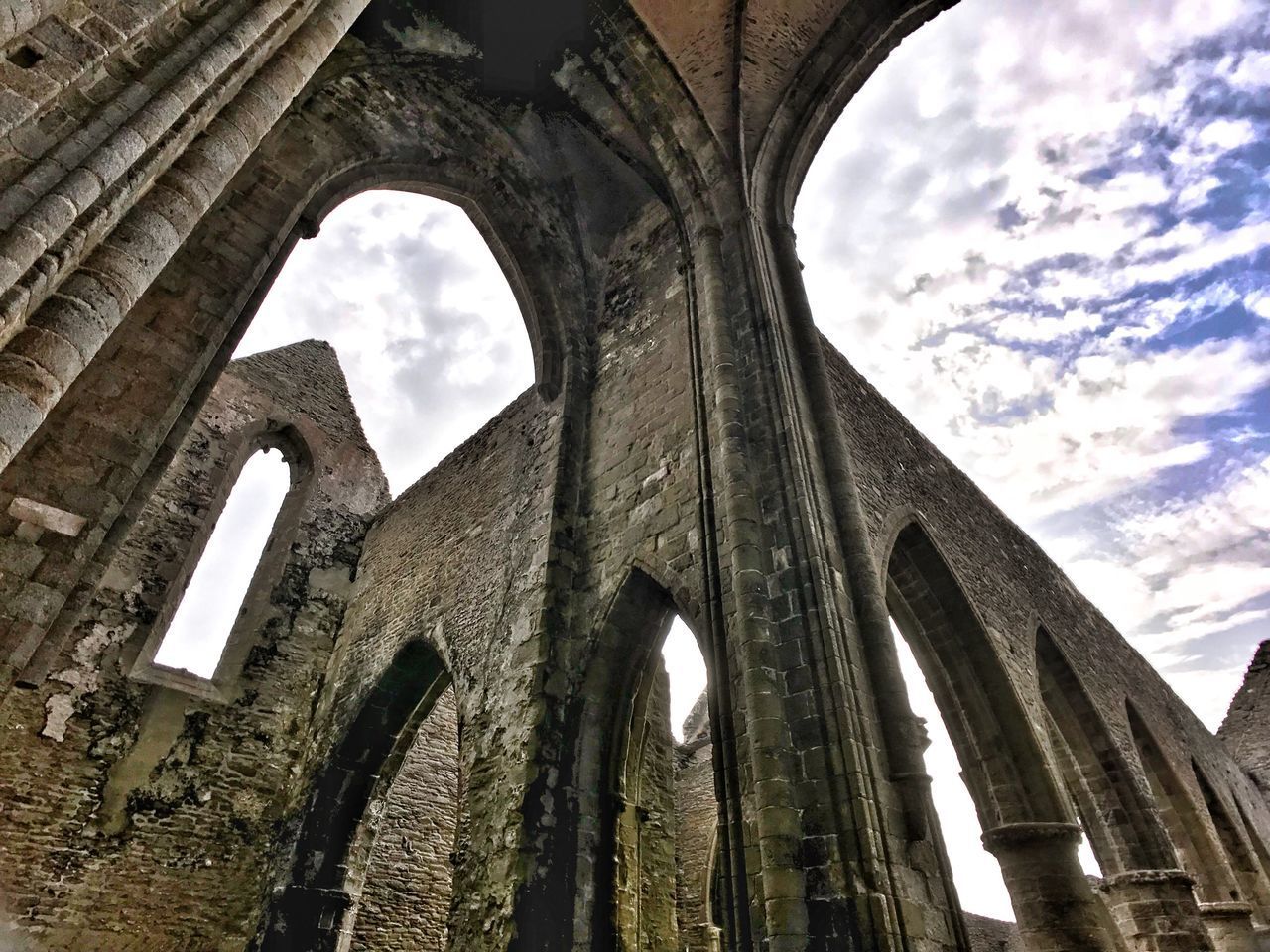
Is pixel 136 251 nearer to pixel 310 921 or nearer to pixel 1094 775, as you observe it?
pixel 310 921

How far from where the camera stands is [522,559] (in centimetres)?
631

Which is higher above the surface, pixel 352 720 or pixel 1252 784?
pixel 1252 784

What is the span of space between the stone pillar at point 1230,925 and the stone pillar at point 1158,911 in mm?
2970

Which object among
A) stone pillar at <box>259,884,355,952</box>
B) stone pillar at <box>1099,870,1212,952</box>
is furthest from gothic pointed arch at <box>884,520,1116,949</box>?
stone pillar at <box>259,884,355,952</box>

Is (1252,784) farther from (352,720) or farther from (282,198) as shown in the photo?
(282,198)

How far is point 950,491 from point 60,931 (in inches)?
419

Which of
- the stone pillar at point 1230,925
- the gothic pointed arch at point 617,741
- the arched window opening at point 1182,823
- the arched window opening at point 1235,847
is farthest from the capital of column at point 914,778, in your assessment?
the arched window opening at point 1235,847

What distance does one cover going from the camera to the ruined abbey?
3.08m

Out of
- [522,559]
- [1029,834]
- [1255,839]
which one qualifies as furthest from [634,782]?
[1255,839]

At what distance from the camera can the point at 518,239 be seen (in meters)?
8.34

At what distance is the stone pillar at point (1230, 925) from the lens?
9.20 meters

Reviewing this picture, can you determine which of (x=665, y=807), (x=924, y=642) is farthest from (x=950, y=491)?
(x=665, y=807)

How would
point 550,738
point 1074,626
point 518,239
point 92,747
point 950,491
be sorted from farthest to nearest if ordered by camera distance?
point 1074,626, point 950,491, point 518,239, point 92,747, point 550,738

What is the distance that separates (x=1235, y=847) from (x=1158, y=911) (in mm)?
6858
